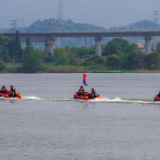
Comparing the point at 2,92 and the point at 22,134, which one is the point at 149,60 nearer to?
the point at 2,92

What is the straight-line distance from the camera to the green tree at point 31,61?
155 metres

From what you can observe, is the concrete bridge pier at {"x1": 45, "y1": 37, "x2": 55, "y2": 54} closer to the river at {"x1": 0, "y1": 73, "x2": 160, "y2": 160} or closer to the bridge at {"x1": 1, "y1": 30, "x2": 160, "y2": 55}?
the bridge at {"x1": 1, "y1": 30, "x2": 160, "y2": 55}

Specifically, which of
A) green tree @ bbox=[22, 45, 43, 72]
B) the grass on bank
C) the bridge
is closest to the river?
green tree @ bbox=[22, 45, 43, 72]

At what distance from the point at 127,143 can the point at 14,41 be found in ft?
510

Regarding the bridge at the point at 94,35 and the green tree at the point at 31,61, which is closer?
the green tree at the point at 31,61

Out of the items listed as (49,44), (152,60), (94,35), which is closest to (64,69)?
(152,60)

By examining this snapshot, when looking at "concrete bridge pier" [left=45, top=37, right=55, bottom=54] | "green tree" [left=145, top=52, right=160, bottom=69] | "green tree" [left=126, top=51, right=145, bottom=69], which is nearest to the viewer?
"green tree" [left=145, top=52, right=160, bottom=69]

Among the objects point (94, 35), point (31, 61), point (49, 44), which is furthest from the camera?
point (49, 44)

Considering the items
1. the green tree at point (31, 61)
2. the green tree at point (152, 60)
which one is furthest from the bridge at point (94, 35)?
the green tree at point (31, 61)

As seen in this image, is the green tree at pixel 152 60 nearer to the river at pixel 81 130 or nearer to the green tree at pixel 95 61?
the green tree at pixel 95 61

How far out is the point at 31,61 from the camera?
155 metres

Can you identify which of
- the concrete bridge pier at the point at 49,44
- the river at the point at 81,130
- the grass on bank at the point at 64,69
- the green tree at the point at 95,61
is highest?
the concrete bridge pier at the point at 49,44

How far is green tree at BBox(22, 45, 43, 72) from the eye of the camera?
155m

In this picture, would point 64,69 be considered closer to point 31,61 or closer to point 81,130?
point 31,61
